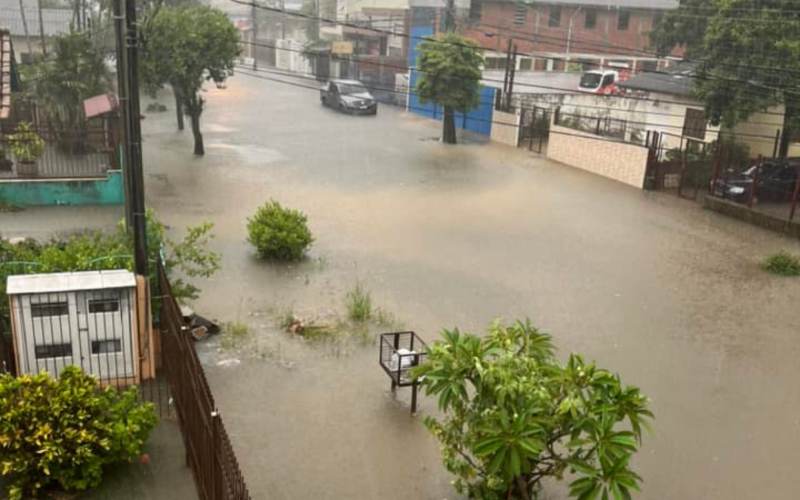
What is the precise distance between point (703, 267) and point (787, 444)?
680 centimetres

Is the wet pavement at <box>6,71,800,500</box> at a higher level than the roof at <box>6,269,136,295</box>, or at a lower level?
lower

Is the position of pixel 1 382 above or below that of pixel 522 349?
below

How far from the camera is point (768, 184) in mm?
19656

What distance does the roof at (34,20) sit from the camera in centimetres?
3112

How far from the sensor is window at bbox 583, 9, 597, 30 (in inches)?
1799

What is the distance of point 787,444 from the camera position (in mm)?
8891

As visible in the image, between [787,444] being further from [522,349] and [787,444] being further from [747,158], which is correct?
[747,158]

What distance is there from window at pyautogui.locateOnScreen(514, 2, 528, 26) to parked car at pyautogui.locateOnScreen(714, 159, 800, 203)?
2585 cm

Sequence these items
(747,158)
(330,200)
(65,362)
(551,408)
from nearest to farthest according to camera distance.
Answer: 1. (551,408)
2. (65,362)
3. (330,200)
4. (747,158)

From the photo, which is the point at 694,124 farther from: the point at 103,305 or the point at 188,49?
the point at 103,305

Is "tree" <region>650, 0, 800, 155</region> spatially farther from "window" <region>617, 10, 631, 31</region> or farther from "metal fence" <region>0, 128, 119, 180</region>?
"window" <region>617, 10, 631, 31</region>

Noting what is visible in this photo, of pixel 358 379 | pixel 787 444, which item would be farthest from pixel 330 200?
pixel 787 444

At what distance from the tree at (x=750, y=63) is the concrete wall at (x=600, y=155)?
8.03ft

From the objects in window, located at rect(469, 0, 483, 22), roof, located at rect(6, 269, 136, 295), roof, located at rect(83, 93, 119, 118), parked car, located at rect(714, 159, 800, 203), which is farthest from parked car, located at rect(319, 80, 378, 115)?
roof, located at rect(6, 269, 136, 295)
